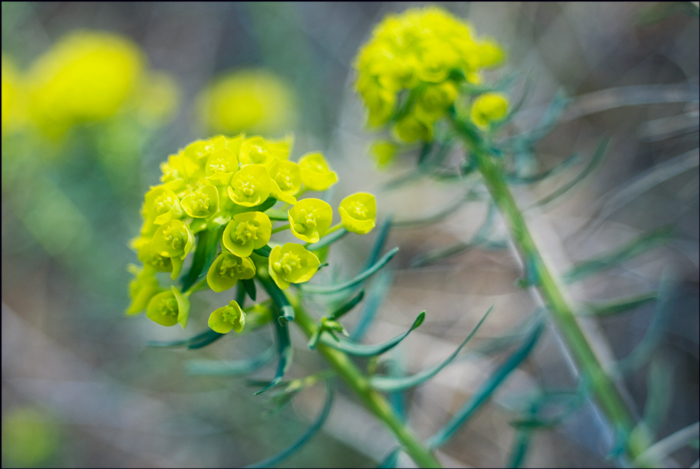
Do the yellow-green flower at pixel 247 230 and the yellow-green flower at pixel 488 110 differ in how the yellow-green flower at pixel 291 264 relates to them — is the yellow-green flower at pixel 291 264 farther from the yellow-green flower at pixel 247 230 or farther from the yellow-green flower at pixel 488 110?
the yellow-green flower at pixel 488 110

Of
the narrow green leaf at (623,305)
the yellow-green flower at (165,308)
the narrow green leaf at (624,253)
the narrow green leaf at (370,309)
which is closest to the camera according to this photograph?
the yellow-green flower at (165,308)

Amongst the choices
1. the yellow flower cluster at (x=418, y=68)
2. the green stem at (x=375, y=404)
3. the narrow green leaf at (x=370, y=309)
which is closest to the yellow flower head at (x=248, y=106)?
the yellow flower cluster at (x=418, y=68)

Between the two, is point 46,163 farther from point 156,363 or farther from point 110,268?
point 156,363

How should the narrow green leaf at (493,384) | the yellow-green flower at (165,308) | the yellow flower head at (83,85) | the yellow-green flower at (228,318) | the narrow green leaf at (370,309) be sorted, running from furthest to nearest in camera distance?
1. the yellow flower head at (83,85)
2. the narrow green leaf at (370,309)
3. the narrow green leaf at (493,384)
4. the yellow-green flower at (165,308)
5. the yellow-green flower at (228,318)

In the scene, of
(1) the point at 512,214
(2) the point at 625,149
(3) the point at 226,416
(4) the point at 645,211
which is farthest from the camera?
(3) the point at 226,416

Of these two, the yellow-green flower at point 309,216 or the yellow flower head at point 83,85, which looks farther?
the yellow flower head at point 83,85

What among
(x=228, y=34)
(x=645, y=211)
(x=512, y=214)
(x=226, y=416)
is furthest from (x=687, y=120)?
(x=228, y=34)

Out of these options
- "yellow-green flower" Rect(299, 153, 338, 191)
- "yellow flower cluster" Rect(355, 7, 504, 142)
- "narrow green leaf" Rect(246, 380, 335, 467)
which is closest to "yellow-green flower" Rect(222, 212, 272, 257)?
"yellow-green flower" Rect(299, 153, 338, 191)
